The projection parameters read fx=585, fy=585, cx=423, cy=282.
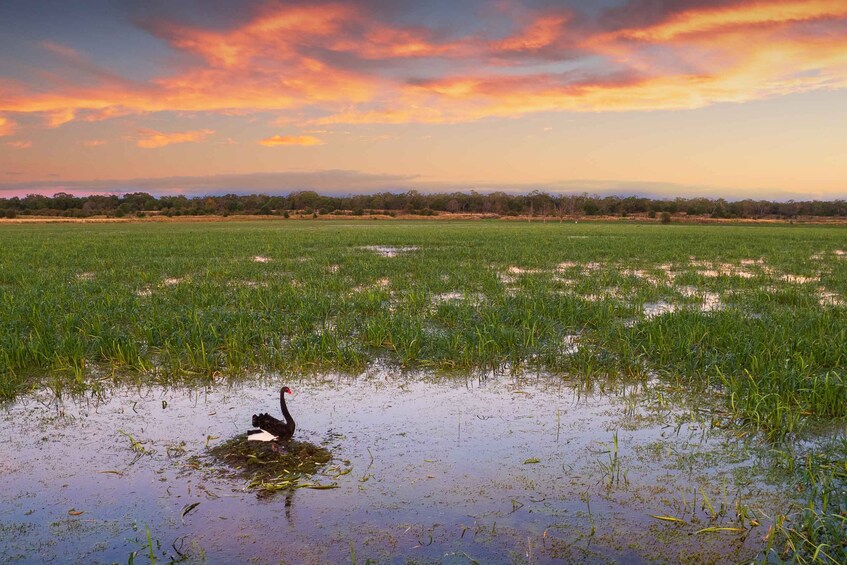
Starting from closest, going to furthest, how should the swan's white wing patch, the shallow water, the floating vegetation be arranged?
the shallow water < the floating vegetation < the swan's white wing patch

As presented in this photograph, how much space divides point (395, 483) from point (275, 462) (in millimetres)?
1180

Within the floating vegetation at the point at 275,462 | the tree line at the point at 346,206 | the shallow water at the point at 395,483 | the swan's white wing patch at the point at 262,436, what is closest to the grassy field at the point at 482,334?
the shallow water at the point at 395,483

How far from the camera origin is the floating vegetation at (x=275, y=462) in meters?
5.00

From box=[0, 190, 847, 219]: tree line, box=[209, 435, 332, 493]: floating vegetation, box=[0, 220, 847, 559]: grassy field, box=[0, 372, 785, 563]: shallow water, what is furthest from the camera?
box=[0, 190, 847, 219]: tree line

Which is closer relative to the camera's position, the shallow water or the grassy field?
the shallow water

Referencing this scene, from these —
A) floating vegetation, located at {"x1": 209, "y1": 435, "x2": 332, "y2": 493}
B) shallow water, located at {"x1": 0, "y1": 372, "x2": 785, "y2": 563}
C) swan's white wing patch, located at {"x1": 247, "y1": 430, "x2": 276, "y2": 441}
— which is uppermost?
swan's white wing patch, located at {"x1": 247, "y1": 430, "x2": 276, "y2": 441}

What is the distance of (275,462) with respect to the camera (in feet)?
17.7

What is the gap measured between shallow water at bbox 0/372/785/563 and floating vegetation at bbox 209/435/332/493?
0.41 feet

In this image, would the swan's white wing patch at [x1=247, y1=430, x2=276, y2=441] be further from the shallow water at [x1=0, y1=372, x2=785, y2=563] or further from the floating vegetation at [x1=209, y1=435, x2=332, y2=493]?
the shallow water at [x1=0, y1=372, x2=785, y2=563]

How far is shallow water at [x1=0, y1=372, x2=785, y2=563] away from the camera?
13.4 ft

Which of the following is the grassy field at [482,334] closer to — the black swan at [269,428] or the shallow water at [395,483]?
the shallow water at [395,483]

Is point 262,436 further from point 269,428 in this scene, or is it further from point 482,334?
point 482,334

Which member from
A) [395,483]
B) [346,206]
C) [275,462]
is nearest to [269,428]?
[275,462]

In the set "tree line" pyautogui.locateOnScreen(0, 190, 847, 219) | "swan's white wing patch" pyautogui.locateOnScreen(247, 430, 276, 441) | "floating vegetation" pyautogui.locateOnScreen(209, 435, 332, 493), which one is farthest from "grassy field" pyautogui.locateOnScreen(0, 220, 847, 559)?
"tree line" pyautogui.locateOnScreen(0, 190, 847, 219)
